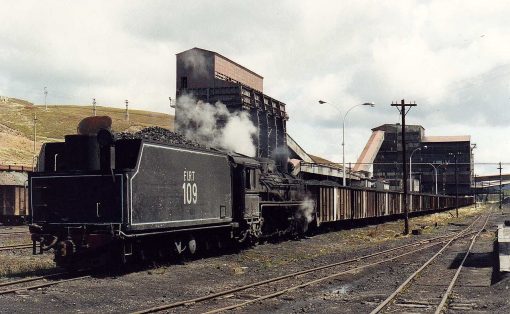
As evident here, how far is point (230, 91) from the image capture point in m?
52.3

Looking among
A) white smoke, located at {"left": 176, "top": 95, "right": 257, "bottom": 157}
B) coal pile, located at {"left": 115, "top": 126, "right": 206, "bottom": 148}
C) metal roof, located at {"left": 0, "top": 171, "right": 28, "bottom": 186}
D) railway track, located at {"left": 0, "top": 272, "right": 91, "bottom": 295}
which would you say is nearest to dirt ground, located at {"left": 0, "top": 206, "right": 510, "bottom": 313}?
railway track, located at {"left": 0, "top": 272, "right": 91, "bottom": 295}

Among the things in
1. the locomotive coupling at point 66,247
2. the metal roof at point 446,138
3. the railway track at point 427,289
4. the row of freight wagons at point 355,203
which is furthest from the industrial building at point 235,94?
the metal roof at point 446,138

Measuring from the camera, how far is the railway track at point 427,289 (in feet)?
30.7

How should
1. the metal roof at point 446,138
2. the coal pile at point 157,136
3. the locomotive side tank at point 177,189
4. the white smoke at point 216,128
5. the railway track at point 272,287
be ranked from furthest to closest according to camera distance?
the metal roof at point 446,138 → the white smoke at point 216,128 → the coal pile at point 157,136 → the locomotive side tank at point 177,189 → the railway track at point 272,287

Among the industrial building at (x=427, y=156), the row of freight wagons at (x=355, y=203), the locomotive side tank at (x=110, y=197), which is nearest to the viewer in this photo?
the locomotive side tank at (x=110, y=197)

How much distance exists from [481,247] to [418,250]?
292 centimetres

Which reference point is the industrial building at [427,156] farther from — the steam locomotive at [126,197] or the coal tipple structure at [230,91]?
the steam locomotive at [126,197]

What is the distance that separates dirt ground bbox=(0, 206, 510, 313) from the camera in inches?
370

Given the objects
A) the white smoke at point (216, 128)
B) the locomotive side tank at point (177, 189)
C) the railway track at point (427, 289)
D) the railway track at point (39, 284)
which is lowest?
the railway track at point (427, 289)

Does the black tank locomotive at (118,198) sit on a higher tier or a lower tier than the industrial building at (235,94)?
lower

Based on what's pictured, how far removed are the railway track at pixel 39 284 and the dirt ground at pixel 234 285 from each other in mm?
182

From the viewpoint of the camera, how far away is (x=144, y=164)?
41.0 feet

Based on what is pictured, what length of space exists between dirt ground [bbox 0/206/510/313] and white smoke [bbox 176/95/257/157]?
4.82 m

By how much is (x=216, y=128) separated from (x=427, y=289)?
22.7m
